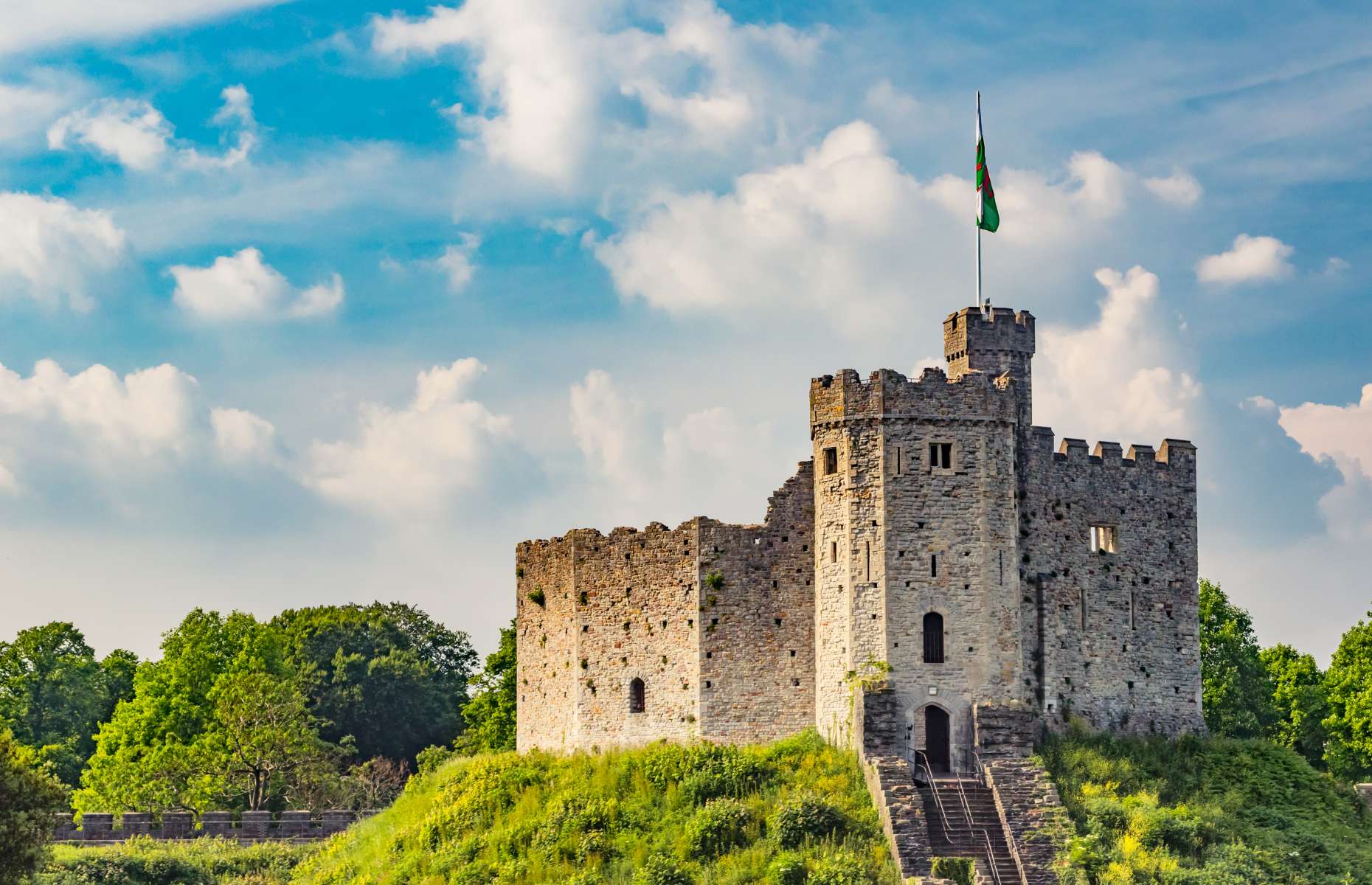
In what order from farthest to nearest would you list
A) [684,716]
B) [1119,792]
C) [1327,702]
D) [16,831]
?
[1327,702] → [684,716] → [1119,792] → [16,831]

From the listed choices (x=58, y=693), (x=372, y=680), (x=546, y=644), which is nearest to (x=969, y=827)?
(x=546, y=644)

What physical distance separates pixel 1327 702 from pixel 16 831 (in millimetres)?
51737

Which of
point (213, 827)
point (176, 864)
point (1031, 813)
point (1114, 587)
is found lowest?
point (176, 864)

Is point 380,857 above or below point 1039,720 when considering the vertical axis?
below

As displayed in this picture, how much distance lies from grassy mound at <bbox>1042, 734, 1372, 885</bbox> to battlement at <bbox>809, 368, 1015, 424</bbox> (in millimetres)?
9128

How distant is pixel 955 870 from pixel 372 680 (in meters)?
50.6

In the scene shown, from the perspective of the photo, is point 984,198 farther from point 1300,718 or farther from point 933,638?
point 1300,718

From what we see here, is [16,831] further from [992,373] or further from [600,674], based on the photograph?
[992,373]

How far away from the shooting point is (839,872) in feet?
144

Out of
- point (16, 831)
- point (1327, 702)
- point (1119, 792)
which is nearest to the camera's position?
point (16, 831)

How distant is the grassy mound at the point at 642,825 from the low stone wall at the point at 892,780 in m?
0.40

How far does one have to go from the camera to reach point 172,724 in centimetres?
7900

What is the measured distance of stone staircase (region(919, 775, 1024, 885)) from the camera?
45375 mm

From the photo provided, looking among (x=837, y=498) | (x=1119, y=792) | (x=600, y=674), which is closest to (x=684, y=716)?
(x=600, y=674)
